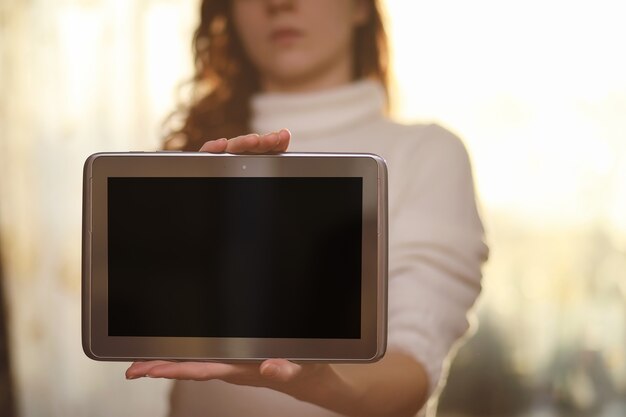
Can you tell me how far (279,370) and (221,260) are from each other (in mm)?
111

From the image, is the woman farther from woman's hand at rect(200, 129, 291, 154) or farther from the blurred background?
woman's hand at rect(200, 129, 291, 154)

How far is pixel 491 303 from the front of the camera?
1.27 meters

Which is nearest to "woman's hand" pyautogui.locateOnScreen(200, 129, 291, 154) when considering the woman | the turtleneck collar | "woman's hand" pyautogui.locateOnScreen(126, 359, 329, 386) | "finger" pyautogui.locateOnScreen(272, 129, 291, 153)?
"finger" pyautogui.locateOnScreen(272, 129, 291, 153)

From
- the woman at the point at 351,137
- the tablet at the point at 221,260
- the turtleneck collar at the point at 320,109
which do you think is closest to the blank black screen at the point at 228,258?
the tablet at the point at 221,260

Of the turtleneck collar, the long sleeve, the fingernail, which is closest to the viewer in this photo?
the fingernail

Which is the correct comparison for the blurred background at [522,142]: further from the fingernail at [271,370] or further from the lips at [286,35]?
the fingernail at [271,370]

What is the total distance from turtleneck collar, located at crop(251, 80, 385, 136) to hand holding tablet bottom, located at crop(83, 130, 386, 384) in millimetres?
558

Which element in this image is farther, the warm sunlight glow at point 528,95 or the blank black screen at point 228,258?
the warm sunlight glow at point 528,95

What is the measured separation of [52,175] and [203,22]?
1.18 feet

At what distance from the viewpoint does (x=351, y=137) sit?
48.3 inches

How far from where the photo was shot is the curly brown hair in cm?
129

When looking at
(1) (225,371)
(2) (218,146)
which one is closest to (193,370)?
(1) (225,371)

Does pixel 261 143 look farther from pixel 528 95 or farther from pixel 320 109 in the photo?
pixel 528 95

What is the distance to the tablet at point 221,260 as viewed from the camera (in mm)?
682
